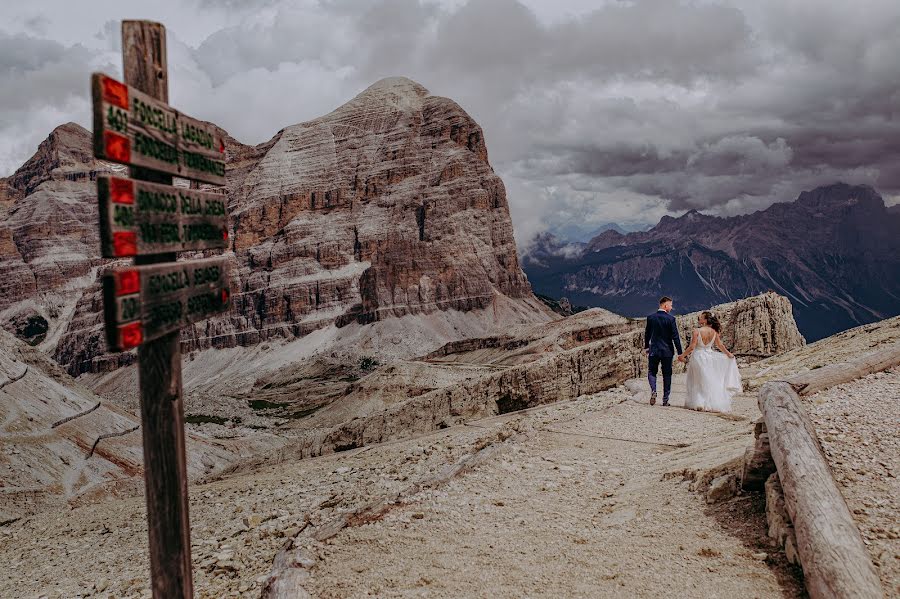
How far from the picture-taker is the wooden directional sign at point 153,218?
161 inches

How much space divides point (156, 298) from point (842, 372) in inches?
342

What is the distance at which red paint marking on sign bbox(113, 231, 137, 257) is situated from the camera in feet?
13.5

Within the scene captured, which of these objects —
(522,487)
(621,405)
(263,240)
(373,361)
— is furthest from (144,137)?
(263,240)

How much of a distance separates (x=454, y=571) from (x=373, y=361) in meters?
104

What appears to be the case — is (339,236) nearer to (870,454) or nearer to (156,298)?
(870,454)

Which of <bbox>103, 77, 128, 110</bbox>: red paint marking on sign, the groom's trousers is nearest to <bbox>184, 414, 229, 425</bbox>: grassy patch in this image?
the groom's trousers

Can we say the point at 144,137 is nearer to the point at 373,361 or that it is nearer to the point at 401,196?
the point at 373,361

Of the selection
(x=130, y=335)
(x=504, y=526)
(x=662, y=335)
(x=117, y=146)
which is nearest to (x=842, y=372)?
(x=662, y=335)

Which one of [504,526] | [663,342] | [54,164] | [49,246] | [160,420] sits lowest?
[504,526]

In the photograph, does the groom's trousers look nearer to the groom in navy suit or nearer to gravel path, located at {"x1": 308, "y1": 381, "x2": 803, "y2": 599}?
the groom in navy suit

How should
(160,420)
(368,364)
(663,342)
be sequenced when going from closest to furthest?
(160,420)
(663,342)
(368,364)

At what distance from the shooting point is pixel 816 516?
489 centimetres

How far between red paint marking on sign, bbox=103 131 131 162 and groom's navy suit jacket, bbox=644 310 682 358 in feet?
37.6

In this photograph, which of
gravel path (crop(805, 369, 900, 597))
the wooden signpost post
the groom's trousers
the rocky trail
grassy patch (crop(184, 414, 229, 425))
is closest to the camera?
the wooden signpost post
